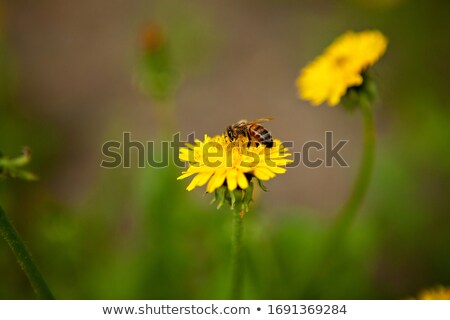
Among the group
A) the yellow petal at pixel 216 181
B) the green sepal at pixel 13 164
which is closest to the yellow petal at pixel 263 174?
the yellow petal at pixel 216 181

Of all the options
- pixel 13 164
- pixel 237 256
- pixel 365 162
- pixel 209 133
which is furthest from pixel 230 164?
pixel 209 133

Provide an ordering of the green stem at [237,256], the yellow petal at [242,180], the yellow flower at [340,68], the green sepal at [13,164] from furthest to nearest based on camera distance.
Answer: the yellow flower at [340,68]
the green stem at [237,256]
the yellow petal at [242,180]
the green sepal at [13,164]

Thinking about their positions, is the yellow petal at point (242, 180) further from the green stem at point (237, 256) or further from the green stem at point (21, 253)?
the green stem at point (21, 253)

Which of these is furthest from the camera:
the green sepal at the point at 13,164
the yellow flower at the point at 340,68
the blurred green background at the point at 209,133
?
the blurred green background at the point at 209,133

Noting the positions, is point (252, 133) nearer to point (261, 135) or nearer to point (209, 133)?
point (261, 135)

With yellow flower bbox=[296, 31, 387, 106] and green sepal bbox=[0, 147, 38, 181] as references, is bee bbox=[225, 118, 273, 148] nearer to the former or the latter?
yellow flower bbox=[296, 31, 387, 106]

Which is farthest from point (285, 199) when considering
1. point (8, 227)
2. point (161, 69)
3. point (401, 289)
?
point (8, 227)

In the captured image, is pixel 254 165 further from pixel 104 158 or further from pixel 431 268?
pixel 104 158
